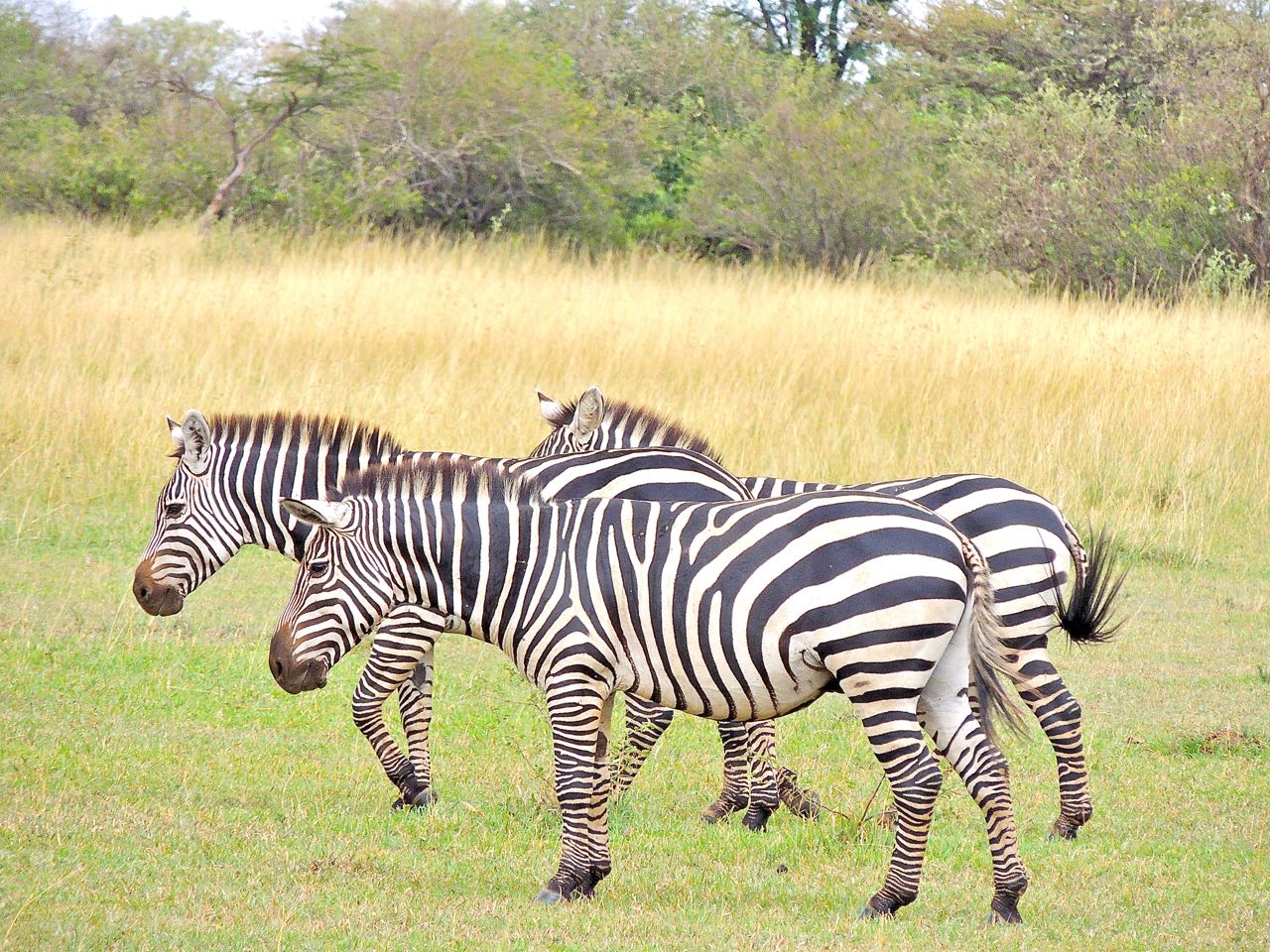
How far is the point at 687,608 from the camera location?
12.9 ft

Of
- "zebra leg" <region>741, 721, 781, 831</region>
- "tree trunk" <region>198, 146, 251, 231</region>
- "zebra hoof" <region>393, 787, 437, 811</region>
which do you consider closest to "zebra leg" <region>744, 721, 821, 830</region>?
"zebra leg" <region>741, 721, 781, 831</region>

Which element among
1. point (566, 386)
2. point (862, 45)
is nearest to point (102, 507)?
point (566, 386)

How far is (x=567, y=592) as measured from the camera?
4.02 meters

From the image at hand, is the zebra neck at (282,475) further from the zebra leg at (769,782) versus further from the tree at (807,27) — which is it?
the tree at (807,27)

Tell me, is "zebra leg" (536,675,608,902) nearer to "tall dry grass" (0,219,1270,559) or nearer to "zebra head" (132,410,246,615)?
"zebra head" (132,410,246,615)

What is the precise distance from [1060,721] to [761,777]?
1085 mm

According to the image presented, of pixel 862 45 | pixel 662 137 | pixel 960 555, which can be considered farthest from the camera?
pixel 862 45

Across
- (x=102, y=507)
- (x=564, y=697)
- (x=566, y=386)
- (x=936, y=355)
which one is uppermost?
(x=564, y=697)

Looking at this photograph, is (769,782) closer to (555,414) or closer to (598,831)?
(598,831)

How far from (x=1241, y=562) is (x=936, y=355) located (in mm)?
3544

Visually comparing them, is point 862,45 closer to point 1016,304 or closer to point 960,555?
point 1016,304

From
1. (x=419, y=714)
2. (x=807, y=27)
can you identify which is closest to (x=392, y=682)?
(x=419, y=714)

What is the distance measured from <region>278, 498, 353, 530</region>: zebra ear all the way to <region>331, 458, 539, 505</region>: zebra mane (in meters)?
0.09

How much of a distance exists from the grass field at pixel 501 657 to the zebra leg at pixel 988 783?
0.42 feet
